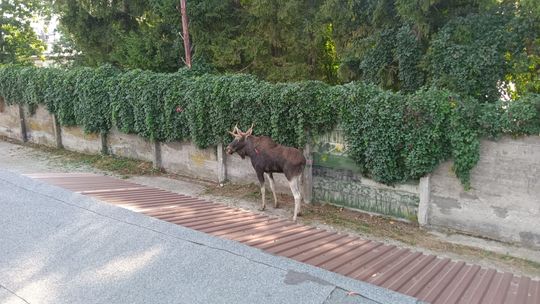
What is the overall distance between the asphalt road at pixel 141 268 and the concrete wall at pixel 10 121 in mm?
16355

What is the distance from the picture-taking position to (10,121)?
71.6ft

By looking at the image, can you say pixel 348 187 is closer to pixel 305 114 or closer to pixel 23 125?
pixel 305 114

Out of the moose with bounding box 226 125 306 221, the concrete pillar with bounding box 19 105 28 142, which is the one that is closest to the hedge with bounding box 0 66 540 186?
the moose with bounding box 226 125 306 221

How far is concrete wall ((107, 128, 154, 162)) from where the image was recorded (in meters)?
15.9

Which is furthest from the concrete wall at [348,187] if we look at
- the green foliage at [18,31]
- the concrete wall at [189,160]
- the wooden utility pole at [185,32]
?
the green foliage at [18,31]

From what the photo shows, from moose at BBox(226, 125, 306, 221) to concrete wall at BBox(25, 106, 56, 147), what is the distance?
11.7 metres

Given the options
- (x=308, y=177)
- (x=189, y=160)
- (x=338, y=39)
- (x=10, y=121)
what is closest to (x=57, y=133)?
(x=10, y=121)

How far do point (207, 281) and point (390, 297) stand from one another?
6.31 feet

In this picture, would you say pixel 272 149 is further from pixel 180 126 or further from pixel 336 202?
pixel 180 126

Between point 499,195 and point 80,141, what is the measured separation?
51.0 feet

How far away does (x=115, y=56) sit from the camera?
2055 cm

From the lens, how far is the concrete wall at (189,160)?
13984 mm

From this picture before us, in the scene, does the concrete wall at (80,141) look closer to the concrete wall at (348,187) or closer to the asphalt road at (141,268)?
the concrete wall at (348,187)

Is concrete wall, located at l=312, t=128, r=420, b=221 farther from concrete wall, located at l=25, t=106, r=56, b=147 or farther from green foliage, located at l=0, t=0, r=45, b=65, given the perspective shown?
green foliage, located at l=0, t=0, r=45, b=65
